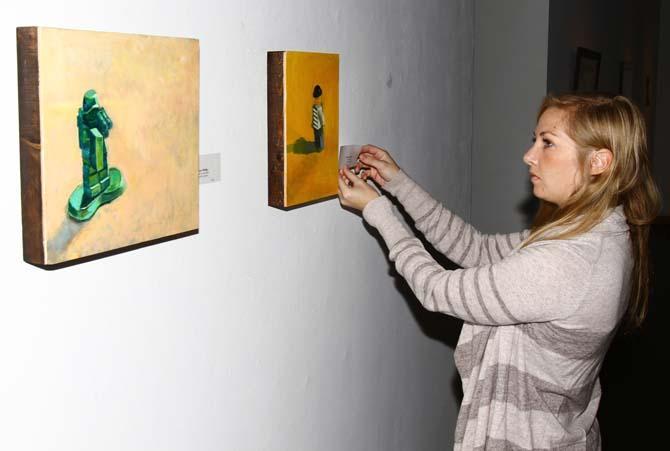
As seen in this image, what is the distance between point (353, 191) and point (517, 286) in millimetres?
538

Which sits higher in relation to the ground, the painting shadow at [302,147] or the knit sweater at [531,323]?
the painting shadow at [302,147]

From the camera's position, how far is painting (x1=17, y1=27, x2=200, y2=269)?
1012 millimetres

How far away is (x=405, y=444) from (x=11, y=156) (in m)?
2.01

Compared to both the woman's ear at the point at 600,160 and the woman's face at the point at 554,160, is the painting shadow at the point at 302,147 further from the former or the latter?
the woman's ear at the point at 600,160

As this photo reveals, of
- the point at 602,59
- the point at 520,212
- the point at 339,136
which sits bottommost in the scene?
the point at 520,212

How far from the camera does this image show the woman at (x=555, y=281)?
5.77ft

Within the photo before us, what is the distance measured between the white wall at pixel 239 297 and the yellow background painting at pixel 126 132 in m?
0.05

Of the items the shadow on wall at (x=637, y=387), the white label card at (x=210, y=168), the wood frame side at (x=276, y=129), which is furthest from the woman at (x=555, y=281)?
the shadow on wall at (x=637, y=387)

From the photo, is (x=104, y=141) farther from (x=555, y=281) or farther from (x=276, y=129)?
(x=555, y=281)

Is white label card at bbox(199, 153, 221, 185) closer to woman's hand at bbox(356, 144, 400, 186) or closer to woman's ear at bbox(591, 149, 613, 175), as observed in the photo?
woman's hand at bbox(356, 144, 400, 186)

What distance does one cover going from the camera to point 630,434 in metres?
3.99

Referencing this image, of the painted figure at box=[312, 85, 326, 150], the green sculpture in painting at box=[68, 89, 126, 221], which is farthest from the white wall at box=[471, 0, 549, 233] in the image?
the green sculpture in painting at box=[68, 89, 126, 221]

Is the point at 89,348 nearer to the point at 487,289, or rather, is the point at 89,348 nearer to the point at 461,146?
the point at 487,289

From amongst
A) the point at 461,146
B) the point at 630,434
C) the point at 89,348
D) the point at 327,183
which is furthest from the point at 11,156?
the point at 630,434
